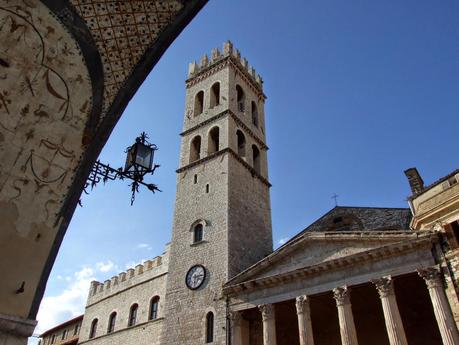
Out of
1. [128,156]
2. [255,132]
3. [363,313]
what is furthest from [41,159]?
[255,132]

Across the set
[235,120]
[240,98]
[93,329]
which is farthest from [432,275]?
[93,329]

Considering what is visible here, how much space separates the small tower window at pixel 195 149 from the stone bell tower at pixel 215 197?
0.07 metres

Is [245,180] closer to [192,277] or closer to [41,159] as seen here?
[192,277]

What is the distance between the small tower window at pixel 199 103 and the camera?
27656 millimetres

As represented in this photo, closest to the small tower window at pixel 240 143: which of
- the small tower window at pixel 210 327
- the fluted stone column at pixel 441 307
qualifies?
the small tower window at pixel 210 327

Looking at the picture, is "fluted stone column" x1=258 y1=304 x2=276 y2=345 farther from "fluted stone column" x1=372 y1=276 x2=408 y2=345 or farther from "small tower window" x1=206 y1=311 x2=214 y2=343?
"fluted stone column" x1=372 y1=276 x2=408 y2=345

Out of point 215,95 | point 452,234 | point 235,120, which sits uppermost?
point 215,95

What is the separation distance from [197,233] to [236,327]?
5742mm

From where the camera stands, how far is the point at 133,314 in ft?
80.7

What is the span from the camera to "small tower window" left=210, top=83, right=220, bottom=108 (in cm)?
2708

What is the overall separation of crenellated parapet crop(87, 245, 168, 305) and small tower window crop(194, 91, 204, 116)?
965cm

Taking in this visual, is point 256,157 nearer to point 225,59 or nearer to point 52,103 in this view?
point 225,59

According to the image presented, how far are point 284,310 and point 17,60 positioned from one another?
59.0 feet

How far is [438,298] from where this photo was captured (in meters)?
13.7
